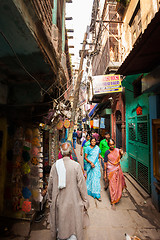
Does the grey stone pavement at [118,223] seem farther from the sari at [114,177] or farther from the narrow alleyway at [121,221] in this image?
the sari at [114,177]

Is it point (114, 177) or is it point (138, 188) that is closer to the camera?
point (114, 177)

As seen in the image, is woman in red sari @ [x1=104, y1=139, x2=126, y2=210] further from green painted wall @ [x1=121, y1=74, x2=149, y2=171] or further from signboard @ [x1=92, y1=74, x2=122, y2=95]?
signboard @ [x1=92, y1=74, x2=122, y2=95]

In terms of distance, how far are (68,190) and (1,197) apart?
2.44 m

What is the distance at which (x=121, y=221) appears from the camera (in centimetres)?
328

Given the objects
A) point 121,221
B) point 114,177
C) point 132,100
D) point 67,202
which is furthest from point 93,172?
point 132,100

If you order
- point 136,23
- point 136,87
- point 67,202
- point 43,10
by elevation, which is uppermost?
point 136,23

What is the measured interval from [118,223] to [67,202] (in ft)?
6.30

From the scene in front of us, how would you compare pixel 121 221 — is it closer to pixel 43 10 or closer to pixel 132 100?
pixel 132 100

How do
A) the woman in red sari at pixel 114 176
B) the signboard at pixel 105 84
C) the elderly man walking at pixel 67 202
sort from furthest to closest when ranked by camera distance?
the signboard at pixel 105 84 < the woman in red sari at pixel 114 176 < the elderly man walking at pixel 67 202

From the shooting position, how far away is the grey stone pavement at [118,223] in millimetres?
2863

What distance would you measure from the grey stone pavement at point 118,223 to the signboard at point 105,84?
5041mm

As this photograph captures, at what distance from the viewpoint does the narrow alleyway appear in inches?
113

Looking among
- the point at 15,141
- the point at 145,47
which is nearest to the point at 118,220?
the point at 15,141

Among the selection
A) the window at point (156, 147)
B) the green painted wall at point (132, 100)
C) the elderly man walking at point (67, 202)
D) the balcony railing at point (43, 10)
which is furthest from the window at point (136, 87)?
the elderly man walking at point (67, 202)
